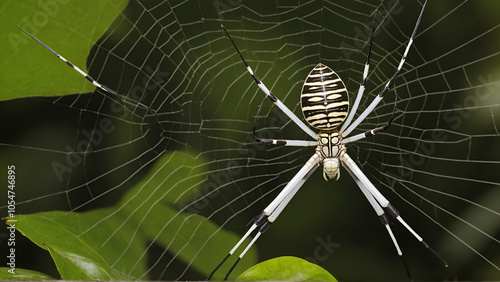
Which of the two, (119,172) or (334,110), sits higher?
(334,110)

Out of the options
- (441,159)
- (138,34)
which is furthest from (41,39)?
(441,159)

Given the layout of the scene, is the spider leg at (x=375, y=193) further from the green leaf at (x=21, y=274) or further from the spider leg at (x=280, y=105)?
the green leaf at (x=21, y=274)

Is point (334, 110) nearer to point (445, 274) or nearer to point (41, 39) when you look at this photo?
point (445, 274)

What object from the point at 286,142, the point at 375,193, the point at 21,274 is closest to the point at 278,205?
the point at 286,142

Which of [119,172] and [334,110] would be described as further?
[119,172]

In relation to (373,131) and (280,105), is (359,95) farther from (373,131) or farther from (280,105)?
(280,105)

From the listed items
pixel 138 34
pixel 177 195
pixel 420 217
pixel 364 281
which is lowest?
pixel 364 281

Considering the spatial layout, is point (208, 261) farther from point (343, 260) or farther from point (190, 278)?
point (343, 260)

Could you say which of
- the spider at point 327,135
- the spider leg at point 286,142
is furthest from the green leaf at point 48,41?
the spider leg at point 286,142
